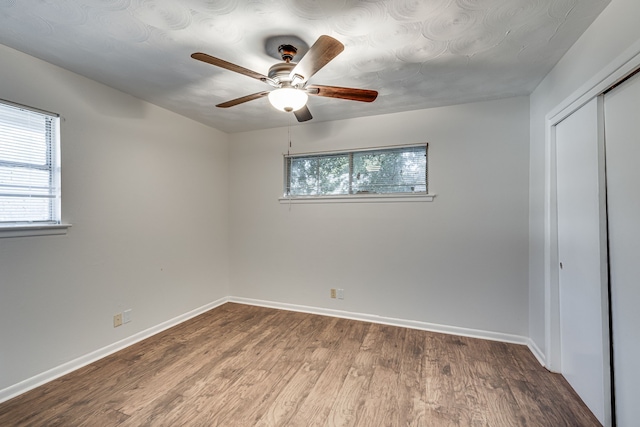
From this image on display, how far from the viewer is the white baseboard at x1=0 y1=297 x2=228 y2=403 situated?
1.87 metres

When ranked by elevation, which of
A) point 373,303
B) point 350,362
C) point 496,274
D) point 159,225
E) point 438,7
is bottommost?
point 350,362

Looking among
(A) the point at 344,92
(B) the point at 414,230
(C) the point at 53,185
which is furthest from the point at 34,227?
(B) the point at 414,230

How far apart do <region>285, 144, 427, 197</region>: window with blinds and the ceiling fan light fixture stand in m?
1.61

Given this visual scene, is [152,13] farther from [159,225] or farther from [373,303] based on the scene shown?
[373,303]

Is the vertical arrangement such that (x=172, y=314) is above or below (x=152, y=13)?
below

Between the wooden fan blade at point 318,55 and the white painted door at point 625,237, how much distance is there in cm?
150

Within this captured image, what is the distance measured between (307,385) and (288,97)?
80.0 inches

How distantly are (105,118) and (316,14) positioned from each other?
210 cm

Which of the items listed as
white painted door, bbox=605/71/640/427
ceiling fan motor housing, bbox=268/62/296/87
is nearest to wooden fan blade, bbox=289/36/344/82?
ceiling fan motor housing, bbox=268/62/296/87

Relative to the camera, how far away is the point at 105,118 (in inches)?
94.6

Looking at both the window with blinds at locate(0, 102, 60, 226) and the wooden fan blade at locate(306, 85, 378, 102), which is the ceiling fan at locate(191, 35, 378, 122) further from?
the window with blinds at locate(0, 102, 60, 226)

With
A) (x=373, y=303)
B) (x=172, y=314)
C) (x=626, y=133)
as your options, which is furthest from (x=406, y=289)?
(x=172, y=314)

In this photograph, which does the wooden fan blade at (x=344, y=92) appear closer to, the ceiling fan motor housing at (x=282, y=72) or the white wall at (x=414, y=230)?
the ceiling fan motor housing at (x=282, y=72)

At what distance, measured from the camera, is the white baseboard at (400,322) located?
2.67 m
